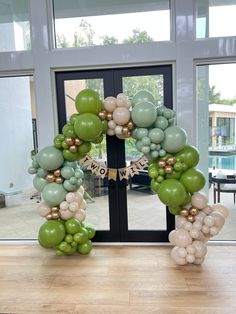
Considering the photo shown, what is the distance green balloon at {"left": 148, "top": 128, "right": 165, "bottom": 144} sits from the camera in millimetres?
2541

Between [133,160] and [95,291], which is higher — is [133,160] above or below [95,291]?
above

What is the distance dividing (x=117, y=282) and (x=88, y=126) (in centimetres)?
151

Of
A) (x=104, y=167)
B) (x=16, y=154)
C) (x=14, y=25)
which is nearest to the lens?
(x=104, y=167)

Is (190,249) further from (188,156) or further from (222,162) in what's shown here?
(222,162)

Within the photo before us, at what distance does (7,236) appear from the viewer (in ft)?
12.1

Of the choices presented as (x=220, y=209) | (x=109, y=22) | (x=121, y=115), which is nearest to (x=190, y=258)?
(x=220, y=209)

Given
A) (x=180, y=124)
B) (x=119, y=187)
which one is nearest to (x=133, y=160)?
(x=119, y=187)

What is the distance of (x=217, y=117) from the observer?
3.24m

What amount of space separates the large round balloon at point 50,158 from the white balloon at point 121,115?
0.71 metres

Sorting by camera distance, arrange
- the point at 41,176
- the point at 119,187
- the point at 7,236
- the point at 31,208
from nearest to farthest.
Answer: the point at 41,176, the point at 119,187, the point at 7,236, the point at 31,208

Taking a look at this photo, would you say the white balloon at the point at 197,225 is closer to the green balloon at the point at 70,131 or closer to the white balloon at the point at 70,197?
the white balloon at the point at 70,197

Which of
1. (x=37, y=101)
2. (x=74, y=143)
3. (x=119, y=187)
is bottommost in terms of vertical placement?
(x=119, y=187)

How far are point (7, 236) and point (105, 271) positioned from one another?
179cm

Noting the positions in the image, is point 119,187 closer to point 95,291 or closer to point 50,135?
point 50,135
